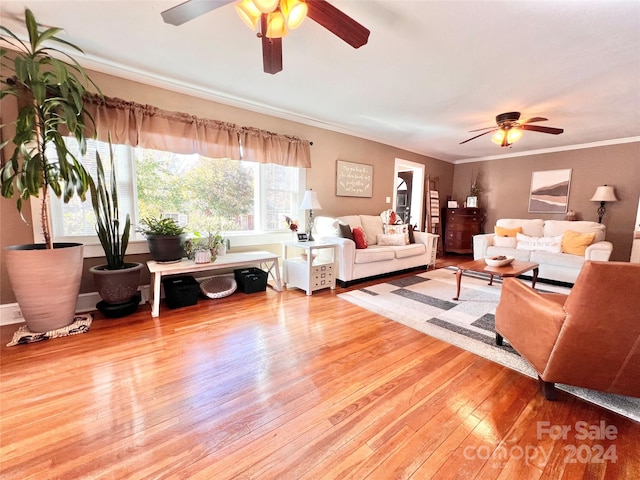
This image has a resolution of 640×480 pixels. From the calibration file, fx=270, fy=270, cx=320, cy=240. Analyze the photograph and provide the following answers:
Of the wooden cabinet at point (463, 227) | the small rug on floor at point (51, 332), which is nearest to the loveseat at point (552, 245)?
the wooden cabinet at point (463, 227)

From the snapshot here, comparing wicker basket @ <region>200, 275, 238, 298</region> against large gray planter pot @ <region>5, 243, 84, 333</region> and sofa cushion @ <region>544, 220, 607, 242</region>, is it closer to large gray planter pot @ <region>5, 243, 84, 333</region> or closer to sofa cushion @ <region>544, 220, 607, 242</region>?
large gray planter pot @ <region>5, 243, 84, 333</region>

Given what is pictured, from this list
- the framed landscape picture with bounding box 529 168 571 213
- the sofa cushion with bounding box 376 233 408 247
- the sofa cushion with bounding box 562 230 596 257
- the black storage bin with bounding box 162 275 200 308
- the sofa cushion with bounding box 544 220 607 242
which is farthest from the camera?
the framed landscape picture with bounding box 529 168 571 213

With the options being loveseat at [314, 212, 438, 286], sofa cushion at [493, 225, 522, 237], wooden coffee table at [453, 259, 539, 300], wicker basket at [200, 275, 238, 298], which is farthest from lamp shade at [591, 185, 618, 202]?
wicker basket at [200, 275, 238, 298]

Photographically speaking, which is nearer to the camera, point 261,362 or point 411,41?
point 261,362

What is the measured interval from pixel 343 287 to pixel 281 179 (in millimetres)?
1758

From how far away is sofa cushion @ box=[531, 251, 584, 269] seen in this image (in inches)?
143

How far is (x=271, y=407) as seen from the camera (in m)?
1.44

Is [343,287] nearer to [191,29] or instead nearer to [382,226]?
[382,226]

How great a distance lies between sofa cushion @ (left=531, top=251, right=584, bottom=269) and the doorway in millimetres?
2400

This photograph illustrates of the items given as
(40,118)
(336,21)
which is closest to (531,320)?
(336,21)

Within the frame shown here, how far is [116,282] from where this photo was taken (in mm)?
2432

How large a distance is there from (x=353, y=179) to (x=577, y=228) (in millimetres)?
3518

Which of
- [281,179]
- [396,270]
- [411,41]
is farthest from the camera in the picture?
[396,270]

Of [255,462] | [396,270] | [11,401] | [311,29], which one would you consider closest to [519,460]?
[255,462]
